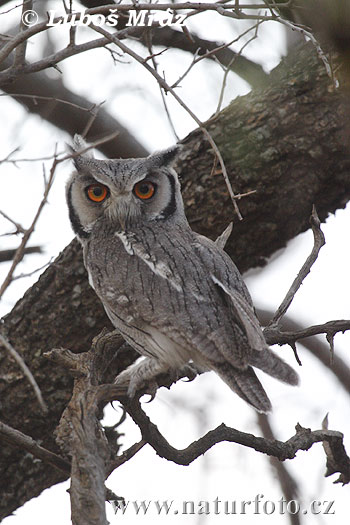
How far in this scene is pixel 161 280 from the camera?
2.58 m

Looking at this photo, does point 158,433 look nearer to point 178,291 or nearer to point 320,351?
point 178,291

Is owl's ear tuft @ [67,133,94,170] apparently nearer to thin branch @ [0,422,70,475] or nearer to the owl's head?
the owl's head

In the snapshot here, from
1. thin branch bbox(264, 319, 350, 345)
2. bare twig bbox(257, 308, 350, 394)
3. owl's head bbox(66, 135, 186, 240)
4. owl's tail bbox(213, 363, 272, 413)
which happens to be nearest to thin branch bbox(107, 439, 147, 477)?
owl's tail bbox(213, 363, 272, 413)

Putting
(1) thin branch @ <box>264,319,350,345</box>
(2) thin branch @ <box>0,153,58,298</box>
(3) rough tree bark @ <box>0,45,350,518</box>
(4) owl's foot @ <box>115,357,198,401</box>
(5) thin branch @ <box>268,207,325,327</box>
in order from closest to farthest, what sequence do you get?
(2) thin branch @ <box>0,153,58,298</box>
(4) owl's foot @ <box>115,357,198,401</box>
(1) thin branch @ <box>264,319,350,345</box>
(5) thin branch @ <box>268,207,325,327</box>
(3) rough tree bark @ <box>0,45,350,518</box>

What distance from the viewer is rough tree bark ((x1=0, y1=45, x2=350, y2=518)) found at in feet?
11.0

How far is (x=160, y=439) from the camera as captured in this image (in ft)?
7.52

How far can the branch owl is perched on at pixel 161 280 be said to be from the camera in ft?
7.82

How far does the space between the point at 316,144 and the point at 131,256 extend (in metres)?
1.18

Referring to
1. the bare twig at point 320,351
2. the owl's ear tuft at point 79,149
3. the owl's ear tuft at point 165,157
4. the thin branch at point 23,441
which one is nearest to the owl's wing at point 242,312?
the owl's ear tuft at point 165,157

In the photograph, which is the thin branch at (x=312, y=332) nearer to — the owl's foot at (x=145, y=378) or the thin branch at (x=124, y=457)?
the owl's foot at (x=145, y=378)

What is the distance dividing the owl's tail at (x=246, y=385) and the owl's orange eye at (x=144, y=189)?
81 cm

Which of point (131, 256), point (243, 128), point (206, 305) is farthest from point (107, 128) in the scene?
point (206, 305)

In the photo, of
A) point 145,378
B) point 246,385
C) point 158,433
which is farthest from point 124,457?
point 246,385

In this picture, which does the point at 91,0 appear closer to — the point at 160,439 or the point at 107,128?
the point at 107,128
